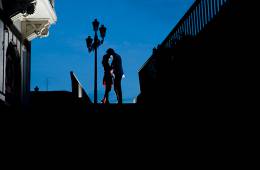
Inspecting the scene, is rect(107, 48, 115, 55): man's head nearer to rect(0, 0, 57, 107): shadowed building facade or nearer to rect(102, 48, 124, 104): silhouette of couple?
rect(102, 48, 124, 104): silhouette of couple

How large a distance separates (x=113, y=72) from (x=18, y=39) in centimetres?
343

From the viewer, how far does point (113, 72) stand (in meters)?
16.3

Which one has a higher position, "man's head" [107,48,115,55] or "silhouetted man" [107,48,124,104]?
"man's head" [107,48,115,55]

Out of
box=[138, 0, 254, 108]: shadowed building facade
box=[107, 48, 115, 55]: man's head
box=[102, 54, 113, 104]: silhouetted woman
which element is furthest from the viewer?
box=[102, 54, 113, 104]: silhouetted woman

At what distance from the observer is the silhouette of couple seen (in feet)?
52.1

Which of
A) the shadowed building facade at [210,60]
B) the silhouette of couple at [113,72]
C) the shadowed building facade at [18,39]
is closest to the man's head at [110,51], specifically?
the silhouette of couple at [113,72]

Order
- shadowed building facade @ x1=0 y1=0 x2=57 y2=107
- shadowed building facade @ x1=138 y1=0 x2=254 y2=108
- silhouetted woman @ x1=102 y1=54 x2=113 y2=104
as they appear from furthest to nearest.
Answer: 1. silhouetted woman @ x1=102 y1=54 x2=113 y2=104
2. shadowed building facade @ x1=0 y1=0 x2=57 y2=107
3. shadowed building facade @ x1=138 y1=0 x2=254 y2=108

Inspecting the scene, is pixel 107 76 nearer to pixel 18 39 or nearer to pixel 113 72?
pixel 113 72

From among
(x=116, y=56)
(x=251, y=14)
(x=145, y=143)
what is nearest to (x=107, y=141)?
(x=145, y=143)

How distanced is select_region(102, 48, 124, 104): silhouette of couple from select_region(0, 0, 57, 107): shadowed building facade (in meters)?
2.81

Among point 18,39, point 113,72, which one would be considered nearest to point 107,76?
point 113,72

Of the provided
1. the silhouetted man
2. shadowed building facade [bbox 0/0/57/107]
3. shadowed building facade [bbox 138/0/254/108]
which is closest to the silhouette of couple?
the silhouetted man

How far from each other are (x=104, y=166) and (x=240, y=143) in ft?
7.60

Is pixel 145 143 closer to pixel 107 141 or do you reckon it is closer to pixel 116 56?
pixel 107 141
